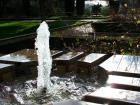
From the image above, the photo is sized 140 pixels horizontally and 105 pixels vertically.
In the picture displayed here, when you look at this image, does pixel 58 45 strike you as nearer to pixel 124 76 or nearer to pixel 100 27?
pixel 100 27

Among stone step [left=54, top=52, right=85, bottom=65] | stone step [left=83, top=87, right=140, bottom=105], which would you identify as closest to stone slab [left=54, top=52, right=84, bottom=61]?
stone step [left=54, top=52, right=85, bottom=65]

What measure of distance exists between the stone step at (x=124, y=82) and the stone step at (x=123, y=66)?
0.29m

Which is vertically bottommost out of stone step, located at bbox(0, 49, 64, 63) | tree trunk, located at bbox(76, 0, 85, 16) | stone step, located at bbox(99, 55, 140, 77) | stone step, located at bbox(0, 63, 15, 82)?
stone step, located at bbox(0, 63, 15, 82)

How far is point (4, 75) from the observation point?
6734 millimetres

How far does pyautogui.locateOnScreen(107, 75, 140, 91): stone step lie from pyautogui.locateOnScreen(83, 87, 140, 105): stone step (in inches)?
10.1

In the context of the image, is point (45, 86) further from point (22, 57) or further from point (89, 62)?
point (22, 57)

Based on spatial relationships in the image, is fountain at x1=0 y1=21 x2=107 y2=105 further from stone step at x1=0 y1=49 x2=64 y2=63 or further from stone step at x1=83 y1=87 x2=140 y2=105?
stone step at x1=83 y1=87 x2=140 y2=105

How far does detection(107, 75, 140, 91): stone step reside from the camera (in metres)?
5.16

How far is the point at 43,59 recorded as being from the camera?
6941 millimetres

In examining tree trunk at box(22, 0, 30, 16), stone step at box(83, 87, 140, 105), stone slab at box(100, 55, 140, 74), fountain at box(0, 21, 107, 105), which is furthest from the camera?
tree trunk at box(22, 0, 30, 16)

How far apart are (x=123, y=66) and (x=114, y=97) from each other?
1984mm

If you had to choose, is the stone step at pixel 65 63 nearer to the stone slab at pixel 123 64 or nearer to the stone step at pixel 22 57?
the stone step at pixel 22 57

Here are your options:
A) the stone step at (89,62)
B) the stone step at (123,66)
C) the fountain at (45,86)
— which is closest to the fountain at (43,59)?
the fountain at (45,86)

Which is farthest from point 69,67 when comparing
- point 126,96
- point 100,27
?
point 100,27
